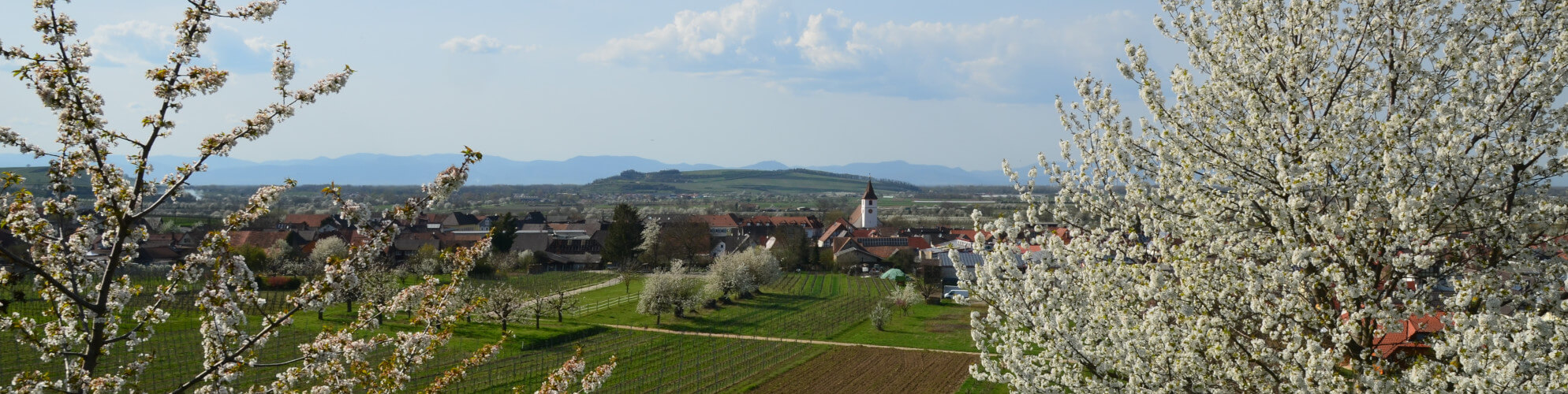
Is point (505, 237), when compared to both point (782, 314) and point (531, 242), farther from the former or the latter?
point (782, 314)

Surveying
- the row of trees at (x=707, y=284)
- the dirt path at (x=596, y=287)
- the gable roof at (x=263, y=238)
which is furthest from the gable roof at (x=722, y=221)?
the gable roof at (x=263, y=238)

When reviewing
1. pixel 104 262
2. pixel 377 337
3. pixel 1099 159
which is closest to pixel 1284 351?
pixel 1099 159

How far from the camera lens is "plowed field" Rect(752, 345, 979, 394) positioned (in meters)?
23.6

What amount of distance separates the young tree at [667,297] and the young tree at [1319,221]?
99.4 feet

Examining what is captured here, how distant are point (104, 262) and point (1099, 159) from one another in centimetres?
720

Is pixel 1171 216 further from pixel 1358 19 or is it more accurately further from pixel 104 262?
pixel 104 262

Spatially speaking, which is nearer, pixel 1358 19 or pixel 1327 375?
pixel 1327 375

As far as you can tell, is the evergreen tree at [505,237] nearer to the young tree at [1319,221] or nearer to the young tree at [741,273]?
the young tree at [741,273]

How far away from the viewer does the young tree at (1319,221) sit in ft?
17.3

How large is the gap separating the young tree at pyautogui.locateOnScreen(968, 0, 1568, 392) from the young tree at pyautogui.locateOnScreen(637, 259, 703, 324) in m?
30.3

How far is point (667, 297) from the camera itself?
37.0 metres

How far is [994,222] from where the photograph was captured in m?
7.53

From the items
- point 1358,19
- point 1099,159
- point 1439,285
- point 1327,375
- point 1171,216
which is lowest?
point 1327,375

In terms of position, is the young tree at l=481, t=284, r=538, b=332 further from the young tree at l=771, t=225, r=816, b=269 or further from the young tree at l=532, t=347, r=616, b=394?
the young tree at l=771, t=225, r=816, b=269
